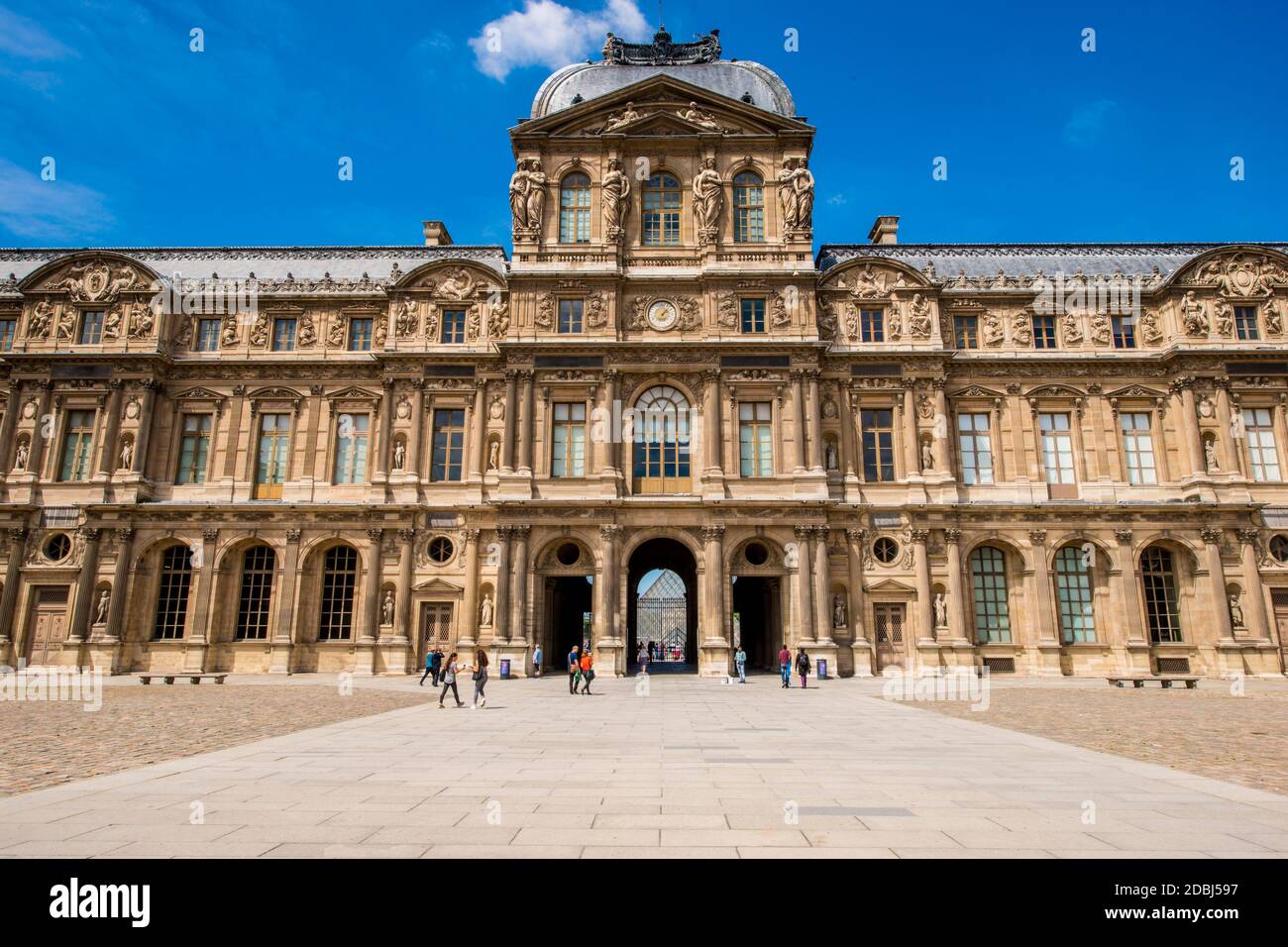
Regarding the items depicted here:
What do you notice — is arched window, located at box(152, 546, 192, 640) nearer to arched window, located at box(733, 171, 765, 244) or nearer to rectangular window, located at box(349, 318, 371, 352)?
rectangular window, located at box(349, 318, 371, 352)

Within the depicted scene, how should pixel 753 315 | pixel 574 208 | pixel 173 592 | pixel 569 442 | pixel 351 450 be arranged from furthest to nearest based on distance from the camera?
1. pixel 574 208
2. pixel 351 450
3. pixel 173 592
4. pixel 753 315
5. pixel 569 442

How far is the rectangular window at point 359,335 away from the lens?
124 feet

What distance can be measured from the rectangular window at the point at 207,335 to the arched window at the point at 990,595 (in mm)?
36927

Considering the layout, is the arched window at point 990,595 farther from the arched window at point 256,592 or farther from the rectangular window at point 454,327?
the arched window at point 256,592

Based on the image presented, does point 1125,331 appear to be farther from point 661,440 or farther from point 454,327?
point 454,327

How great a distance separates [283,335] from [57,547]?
13.7 m

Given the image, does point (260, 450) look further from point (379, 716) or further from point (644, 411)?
point (379, 716)

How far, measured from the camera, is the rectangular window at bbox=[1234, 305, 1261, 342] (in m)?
35.7

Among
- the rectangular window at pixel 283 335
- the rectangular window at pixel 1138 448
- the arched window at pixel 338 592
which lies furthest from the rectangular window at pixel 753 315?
the rectangular window at pixel 283 335

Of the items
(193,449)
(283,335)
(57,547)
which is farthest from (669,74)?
(57,547)

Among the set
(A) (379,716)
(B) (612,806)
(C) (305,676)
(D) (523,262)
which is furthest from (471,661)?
(B) (612,806)

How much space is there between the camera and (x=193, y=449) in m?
36.9

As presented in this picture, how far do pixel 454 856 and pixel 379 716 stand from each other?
13.0 metres

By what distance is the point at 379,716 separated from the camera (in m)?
18.1
